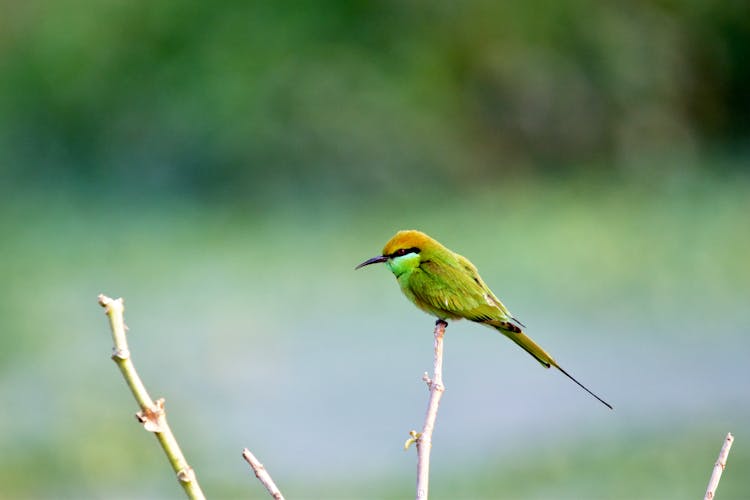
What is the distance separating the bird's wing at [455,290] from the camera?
1.28 metres

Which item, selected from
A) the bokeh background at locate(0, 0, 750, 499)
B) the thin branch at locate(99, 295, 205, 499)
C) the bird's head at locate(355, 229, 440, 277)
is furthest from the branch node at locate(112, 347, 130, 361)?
the bokeh background at locate(0, 0, 750, 499)

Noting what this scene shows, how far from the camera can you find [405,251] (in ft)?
4.30

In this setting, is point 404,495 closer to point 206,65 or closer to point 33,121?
point 206,65

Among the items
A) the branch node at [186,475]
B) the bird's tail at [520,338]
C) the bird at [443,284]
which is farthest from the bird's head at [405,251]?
the branch node at [186,475]

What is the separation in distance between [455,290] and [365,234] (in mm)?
2850

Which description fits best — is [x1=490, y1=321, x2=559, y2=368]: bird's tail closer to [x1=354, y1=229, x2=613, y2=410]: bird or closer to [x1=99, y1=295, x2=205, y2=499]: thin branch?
[x1=354, y1=229, x2=613, y2=410]: bird

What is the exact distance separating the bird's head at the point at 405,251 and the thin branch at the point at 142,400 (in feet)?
1.99

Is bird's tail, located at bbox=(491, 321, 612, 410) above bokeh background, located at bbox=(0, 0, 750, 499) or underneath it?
underneath

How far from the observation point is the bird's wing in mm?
1278

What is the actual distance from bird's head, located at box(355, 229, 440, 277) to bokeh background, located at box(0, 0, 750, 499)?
150cm

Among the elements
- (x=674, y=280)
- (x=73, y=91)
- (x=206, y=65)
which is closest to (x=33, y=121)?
(x=73, y=91)

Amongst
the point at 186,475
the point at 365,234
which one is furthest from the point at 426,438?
the point at 365,234

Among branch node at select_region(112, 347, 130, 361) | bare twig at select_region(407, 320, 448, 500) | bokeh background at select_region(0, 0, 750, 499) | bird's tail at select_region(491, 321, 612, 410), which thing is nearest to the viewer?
branch node at select_region(112, 347, 130, 361)

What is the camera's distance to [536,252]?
397 cm
